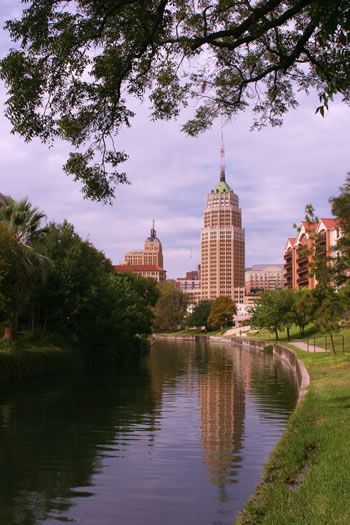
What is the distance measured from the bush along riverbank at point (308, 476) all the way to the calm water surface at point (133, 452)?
831 mm

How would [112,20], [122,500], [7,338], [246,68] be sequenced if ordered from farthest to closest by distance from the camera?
[7,338] < [246,68] < [112,20] < [122,500]

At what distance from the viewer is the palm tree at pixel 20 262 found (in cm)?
2708

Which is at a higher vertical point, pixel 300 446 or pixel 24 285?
pixel 24 285

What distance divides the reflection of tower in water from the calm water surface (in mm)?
30

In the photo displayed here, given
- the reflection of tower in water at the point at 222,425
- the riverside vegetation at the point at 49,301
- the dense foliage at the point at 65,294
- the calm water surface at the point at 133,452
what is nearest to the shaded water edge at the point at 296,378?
the calm water surface at the point at 133,452

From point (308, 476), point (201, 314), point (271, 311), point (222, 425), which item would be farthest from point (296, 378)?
point (201, 314)

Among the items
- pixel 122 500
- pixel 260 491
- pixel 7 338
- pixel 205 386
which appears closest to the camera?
pixel 260 491

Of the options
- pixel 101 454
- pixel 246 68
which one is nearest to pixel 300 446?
pixel 101 454

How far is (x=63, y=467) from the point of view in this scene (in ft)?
36.1

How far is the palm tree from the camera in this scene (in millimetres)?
27078

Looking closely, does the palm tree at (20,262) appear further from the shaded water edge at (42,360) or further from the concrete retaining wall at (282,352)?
the concrete retaining wall at (282,352)

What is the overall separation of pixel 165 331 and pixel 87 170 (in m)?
155

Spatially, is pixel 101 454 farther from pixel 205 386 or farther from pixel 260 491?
pixel 205 386

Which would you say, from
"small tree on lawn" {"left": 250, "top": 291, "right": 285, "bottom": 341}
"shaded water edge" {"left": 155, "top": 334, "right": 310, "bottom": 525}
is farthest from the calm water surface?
"small tree on lawn" {"left": 250, "top": 291, "right": 285, "bottom": 341}
